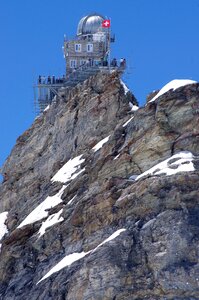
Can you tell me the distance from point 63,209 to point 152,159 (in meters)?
8.22

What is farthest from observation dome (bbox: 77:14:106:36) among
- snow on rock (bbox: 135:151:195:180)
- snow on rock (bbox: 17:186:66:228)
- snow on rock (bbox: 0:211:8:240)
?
snow on rock (bbox: 135:151:195:180)

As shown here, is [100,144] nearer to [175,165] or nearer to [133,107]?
[133,107]

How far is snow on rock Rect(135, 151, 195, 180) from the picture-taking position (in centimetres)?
7203

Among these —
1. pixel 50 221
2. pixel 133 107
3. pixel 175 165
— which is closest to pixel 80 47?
pixel 133 107

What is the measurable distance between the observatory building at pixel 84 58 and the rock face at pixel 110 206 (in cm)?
1089

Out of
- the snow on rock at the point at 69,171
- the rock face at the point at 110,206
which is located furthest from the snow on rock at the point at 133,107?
the snow on rock at the point at 69,171

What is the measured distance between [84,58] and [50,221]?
3774cm

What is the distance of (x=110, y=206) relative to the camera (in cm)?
7444

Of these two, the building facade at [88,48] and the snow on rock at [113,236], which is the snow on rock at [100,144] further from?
the building facade at [88,48]

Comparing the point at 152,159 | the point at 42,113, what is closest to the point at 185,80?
the point at 152,159

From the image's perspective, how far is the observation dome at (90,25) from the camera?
120162 mm

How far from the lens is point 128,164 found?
255 feet

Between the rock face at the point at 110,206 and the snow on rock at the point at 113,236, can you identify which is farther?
the snow on rock at the point at 113,236

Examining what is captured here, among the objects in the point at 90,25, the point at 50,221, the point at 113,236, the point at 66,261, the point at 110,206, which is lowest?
the point at 66,261
